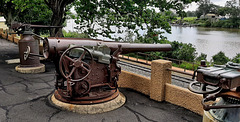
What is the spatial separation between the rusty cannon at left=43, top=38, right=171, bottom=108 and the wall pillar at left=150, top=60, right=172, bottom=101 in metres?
0.92

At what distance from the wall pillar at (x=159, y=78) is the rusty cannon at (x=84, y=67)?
92cm

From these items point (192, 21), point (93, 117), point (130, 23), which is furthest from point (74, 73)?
point (192, 21)

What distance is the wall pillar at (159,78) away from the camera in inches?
204

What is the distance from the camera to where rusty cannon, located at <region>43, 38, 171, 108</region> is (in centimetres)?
442

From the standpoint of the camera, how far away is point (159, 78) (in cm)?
526

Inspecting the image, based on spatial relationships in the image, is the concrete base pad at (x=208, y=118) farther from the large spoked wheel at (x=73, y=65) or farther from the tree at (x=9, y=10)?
the tree at (x=9, y=10)

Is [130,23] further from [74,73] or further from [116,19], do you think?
[74,73]

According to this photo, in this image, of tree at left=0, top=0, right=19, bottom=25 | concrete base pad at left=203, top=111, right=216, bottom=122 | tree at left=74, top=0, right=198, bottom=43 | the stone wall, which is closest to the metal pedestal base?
the stone wall

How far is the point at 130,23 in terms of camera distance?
29.6ft

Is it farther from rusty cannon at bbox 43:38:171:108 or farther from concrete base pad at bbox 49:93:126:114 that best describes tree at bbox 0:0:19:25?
concrete base pad at bbox 49:93:126:114

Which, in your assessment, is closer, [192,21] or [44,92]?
[44,92]

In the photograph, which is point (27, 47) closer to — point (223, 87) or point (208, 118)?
point (208, 118)

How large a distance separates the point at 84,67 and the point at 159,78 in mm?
1944

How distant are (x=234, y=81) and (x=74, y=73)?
3125 millimetres
